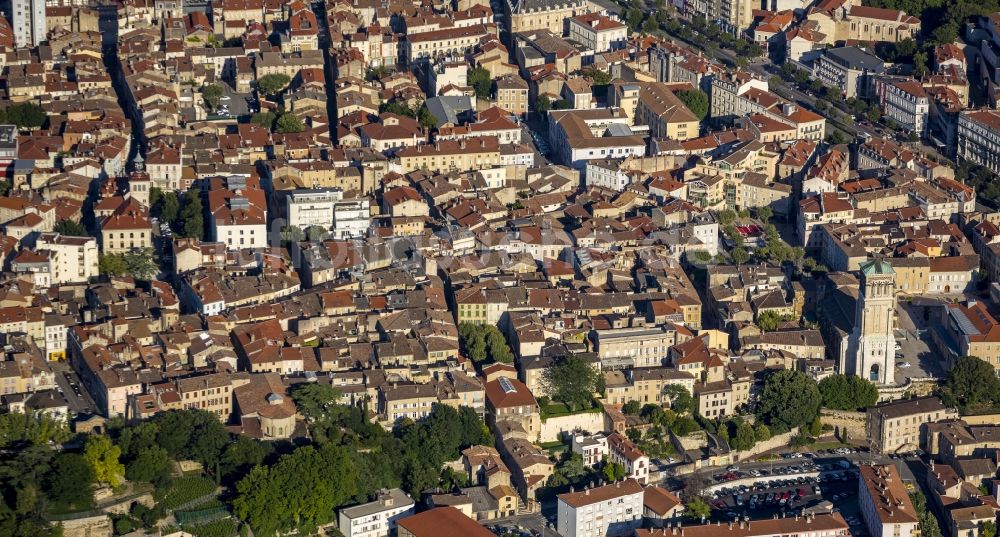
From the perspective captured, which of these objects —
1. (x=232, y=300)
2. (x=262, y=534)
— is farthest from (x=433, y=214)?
(x=262, y=534)

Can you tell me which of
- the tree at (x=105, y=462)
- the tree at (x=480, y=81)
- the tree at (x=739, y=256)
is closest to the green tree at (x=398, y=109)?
the tree at (x=480, y=81)

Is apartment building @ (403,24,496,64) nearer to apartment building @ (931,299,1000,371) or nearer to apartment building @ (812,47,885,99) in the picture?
apartment building @ (812,47,885,99)

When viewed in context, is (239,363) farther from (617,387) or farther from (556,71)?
(556,71)

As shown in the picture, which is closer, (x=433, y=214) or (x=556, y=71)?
(x=433, y=214)

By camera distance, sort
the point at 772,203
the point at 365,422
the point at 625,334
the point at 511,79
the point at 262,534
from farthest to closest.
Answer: the point at 511,79 < the point at 772,203 < the point at 625,334 < the point at 365,422 < the point at 262,534

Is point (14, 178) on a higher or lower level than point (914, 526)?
higher

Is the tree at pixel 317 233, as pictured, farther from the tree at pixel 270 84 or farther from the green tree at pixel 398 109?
the tree at pixel 270 84

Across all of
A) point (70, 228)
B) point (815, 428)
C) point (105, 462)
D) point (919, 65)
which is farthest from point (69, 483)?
point (919, 65)
